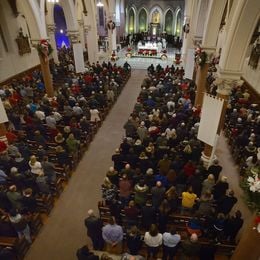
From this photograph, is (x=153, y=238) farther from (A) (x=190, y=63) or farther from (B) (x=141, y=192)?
(A) (x=190, y=63)

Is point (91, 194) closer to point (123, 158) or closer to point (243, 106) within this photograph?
point (123, 158)

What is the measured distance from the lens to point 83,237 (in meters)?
6.41

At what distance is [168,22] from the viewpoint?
112 feet

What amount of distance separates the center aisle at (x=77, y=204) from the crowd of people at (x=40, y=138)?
0.34m

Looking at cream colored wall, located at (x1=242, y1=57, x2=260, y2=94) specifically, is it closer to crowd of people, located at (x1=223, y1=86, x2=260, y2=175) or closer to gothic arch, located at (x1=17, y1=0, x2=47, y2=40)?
crowd of people, located at (x1=223, y1=86, x2=260, y2=175)

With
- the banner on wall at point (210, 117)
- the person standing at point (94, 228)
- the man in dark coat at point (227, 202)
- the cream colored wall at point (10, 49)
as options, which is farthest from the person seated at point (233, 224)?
the cream colored wall at point (10, 49)

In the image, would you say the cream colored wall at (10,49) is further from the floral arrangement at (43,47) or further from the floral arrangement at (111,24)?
the floral arrangement at (111,24)

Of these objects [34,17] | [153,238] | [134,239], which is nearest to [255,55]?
[34,17]

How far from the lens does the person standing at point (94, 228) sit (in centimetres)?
544

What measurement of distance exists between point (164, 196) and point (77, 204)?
265cm

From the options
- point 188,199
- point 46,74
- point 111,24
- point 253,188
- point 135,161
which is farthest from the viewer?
point 111,24

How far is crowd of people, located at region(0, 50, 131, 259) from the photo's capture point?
622 centimetres

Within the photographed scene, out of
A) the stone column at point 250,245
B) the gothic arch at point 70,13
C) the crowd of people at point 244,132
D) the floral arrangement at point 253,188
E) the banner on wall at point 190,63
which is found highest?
the gothic arch at point 70,13

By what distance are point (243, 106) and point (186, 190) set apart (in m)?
6.91
